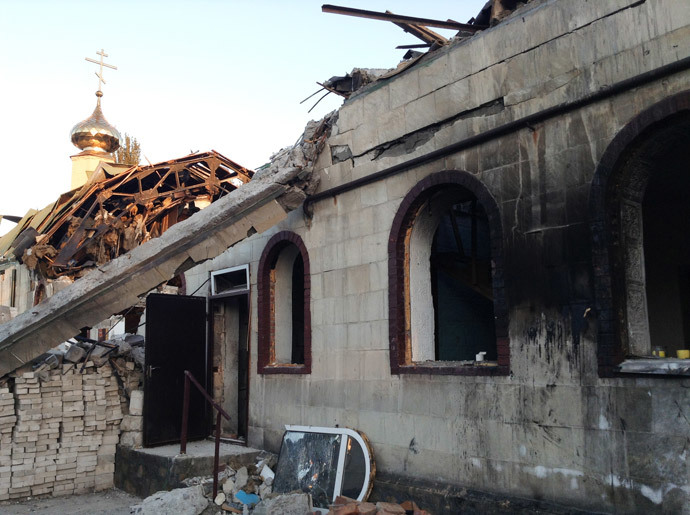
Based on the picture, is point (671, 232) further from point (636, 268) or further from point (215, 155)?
point (215, 155)

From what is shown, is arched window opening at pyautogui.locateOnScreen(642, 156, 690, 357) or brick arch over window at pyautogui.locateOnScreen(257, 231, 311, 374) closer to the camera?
arched window opening at pyautogui.locateOnScreen(642, 156, 690, 357)

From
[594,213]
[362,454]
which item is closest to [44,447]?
[362,454]

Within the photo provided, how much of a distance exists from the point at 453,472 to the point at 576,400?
1.58 meters

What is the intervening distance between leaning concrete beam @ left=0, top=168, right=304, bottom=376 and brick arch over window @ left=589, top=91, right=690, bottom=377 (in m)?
4.16

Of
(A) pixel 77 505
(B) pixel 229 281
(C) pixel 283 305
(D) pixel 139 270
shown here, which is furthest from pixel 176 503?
(B) pixel 229 281

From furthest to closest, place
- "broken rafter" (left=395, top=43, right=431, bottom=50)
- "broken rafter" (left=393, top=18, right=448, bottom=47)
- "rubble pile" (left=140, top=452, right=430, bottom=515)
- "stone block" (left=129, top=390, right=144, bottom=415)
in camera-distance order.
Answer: "stone block" (left=129, top=390, right=144, bottom=415) → "broken rafter" (left=395, top=43, right=431, bottom=50) → "broken rafter" (left=393, top=18, right=448, bottom=47) → "rubble pile" (left=140, top=452, right=430, bottom=515)

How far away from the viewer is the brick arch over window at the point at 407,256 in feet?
20.5

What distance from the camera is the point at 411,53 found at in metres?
8.05

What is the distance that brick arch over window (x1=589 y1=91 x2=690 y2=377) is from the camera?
520cm

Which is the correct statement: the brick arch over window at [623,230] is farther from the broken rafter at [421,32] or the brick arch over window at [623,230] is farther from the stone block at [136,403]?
the stone block at [136,403]

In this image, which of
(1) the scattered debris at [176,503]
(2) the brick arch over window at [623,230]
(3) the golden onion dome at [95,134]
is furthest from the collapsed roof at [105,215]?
(2) the brick arch over window at [623,230]

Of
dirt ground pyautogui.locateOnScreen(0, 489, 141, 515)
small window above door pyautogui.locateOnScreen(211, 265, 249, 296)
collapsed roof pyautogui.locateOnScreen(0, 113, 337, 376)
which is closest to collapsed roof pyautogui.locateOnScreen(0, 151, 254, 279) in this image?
small window above door pyautogui.locateOnScreen(211, 265, 249, 296)

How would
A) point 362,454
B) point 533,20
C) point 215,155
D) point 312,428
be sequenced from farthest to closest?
point 215,155, point 312,428, point 362,454, point 533,20

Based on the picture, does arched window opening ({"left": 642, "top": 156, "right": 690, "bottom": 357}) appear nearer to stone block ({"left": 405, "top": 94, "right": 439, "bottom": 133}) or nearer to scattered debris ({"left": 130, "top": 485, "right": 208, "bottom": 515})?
stone block ({"left": 405, "top": 94, "right": 439, "bottom": 133})
